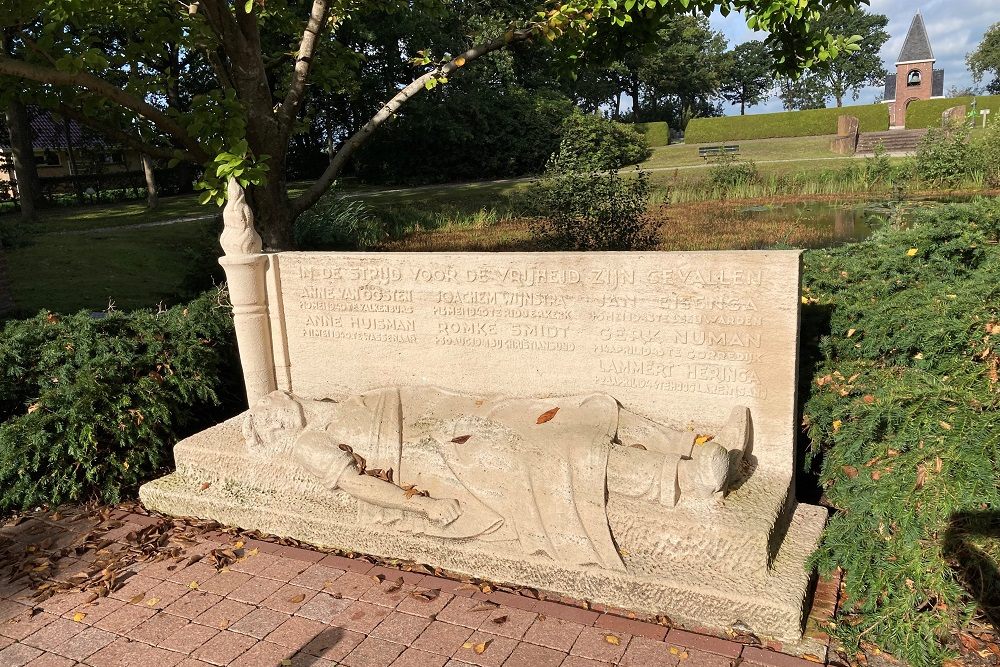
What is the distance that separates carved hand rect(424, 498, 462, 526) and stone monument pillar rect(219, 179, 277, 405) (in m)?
1.58

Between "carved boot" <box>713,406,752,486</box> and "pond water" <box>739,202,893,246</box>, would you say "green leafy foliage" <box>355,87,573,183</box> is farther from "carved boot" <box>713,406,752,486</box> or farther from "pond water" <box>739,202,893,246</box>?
"carved boot" <box>713,406,752,486</box>

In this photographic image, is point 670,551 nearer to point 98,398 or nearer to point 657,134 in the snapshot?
point 98,398

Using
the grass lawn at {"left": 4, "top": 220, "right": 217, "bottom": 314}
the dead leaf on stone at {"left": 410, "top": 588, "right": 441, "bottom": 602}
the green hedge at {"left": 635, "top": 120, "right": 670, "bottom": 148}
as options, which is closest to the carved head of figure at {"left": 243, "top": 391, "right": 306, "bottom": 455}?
the dead leaf on stone at {"left": 410, "top": 588, "right": 441, "bottom": 602}

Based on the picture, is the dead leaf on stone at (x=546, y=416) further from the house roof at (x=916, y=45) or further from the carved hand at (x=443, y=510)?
the house roof at (x=916, y=45)

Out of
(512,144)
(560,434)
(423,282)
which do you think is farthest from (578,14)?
(512,144)

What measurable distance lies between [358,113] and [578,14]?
74.5ft

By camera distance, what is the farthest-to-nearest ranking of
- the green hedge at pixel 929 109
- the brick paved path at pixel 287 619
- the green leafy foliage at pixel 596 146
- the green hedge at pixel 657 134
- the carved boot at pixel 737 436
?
1. the green hedge at pixel 657 134
2. the green hedge at pixel 929 109
3. the green leafy foliage at pixel 596 146
4. the carved boot at pixel 737 436
5. the brick paved path at pixel 287 619

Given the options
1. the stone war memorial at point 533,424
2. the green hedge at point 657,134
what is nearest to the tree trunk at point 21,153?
the stone war memorial at point 533,424

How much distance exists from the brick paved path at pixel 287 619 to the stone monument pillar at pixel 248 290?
120 cm

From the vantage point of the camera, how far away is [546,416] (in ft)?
13.0

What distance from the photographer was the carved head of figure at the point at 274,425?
4.34 meters

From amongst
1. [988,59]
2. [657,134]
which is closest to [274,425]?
[657,134]

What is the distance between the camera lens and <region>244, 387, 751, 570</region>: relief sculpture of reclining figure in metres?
3.42

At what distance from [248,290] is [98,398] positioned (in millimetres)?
1239
